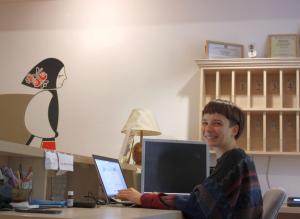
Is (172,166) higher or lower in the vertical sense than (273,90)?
lower

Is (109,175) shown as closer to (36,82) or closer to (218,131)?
(218,131)

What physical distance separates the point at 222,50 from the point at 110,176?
1830mm

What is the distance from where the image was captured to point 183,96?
3846 millimetres

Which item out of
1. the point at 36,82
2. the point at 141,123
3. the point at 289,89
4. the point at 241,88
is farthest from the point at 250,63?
the point at 36,82

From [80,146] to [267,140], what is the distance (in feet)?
5.20

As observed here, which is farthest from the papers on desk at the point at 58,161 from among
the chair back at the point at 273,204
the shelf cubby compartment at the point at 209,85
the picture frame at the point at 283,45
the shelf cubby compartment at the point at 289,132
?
the picture frame at the point at 283,45

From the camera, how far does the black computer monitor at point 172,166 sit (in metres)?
2.45

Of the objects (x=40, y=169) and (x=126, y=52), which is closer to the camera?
(x=40, y=169)

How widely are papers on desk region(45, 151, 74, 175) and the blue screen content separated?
0.88ft

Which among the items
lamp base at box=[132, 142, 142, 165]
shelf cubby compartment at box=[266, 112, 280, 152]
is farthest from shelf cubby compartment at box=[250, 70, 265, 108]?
lamp base at box=[132, 142, 142, 165]

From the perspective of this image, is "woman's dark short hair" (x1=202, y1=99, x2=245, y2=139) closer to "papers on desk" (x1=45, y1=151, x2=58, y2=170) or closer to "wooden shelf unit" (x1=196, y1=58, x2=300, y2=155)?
"papers on desk" (x1=45, y1=151, x2=58, y2=170)

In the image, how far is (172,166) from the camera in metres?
Answer: 2.50

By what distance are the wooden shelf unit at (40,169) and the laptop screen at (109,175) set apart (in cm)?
7

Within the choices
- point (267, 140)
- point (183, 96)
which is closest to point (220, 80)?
point (183, 96)
